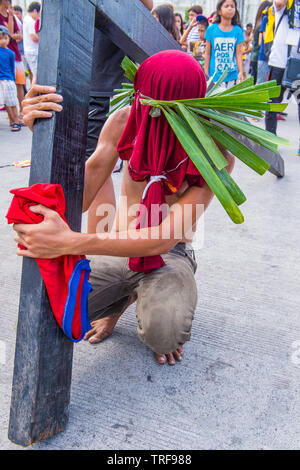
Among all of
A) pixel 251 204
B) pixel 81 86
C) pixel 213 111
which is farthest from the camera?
pixel 251 204

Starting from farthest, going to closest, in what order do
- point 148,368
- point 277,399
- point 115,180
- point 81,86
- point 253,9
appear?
point 253,9, point 115,180, point 148,368, point 277,399, point 81,86

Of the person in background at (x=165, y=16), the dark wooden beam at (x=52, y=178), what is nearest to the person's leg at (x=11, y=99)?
the person in background at (x=165, y=16)

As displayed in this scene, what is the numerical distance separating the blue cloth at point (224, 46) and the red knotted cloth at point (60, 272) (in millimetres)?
4809

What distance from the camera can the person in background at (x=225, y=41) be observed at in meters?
5.54

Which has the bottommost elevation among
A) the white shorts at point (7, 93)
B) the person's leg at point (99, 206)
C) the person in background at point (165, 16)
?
the person's leg at point (99, 206)

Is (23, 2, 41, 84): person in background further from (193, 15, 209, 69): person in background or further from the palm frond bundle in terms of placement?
the palm frond bundle

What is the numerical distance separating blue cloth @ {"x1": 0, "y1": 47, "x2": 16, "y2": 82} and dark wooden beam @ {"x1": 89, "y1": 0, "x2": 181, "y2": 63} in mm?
5044

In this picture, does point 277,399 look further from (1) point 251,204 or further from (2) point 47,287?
(1) point 251,204

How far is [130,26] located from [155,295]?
103 centimetres

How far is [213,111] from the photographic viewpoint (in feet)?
5.16

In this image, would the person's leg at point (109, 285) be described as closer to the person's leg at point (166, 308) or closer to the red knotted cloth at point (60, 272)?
the person's leg at point (166, 308)

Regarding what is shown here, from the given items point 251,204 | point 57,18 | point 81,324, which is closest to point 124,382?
point 81,324

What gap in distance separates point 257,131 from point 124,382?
3.63ft

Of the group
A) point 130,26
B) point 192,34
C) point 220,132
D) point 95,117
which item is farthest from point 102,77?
point 192,34
